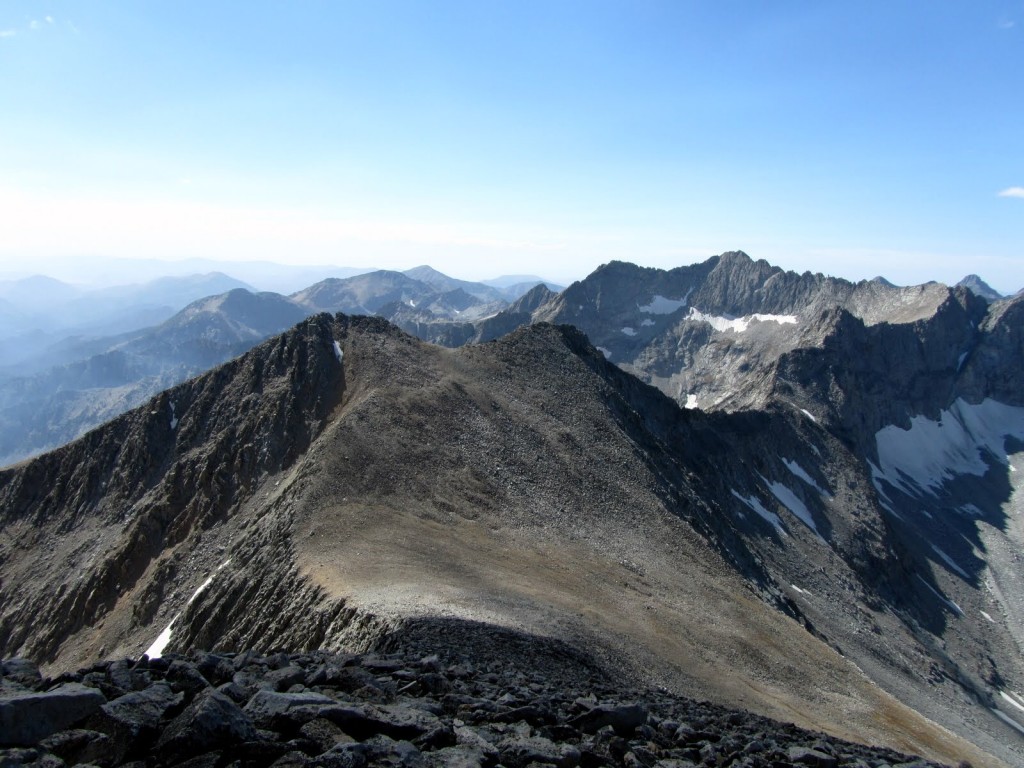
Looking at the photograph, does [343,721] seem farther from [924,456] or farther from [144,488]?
[924,456]

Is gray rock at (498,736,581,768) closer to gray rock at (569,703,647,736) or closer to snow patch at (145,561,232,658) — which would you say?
gray rock at (569,703,647,736)

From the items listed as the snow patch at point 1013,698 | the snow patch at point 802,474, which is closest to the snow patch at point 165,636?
the snow patch at point 802,474

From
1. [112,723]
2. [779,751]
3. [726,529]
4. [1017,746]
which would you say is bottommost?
[1017,746]

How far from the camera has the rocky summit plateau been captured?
46.3 feet

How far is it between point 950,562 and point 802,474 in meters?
42.8

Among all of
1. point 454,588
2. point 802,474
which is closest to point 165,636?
point 454,588

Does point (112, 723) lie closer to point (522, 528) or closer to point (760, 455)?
point (522, 528)

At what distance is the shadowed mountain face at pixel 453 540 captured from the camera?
33656 mm

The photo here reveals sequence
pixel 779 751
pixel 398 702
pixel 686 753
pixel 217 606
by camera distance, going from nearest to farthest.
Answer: pixel 398 702
pixel 686 753
pixel 779 751
pixel 217 606

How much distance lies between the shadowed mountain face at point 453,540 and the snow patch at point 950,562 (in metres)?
36.7

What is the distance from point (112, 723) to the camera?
11.3m

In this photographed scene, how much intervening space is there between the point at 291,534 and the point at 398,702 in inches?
1027

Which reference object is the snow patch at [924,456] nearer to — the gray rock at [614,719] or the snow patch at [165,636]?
the snow patch at [165,636]

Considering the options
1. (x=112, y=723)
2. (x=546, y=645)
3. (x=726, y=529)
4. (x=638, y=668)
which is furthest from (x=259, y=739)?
(x=726, y=529)
